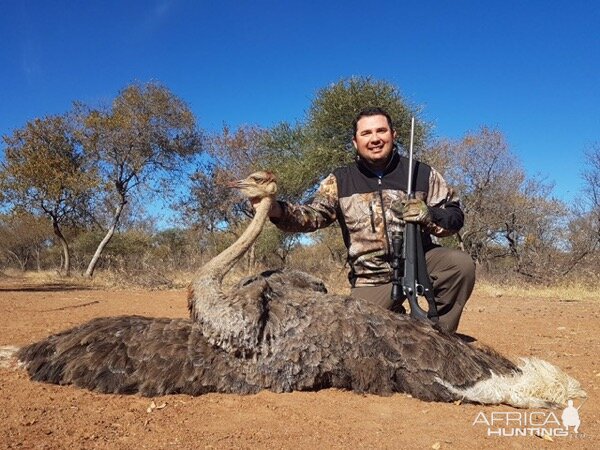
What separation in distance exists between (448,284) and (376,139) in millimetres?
1375

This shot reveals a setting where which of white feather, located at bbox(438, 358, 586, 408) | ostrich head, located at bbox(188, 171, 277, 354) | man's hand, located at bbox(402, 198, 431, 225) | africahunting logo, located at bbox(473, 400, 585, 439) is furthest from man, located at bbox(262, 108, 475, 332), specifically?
africahunting logo, located at bbox(473, 400, 585, 439)

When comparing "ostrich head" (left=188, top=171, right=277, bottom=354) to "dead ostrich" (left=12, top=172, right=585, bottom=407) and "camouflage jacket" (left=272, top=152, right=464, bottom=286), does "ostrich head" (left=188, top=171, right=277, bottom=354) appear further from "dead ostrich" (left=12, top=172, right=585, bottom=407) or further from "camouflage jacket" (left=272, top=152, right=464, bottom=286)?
"camouflage jacket" (left=272, top=152, right=464, bottom=286)

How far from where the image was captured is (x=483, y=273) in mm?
15516

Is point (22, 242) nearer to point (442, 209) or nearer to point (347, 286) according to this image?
point (347, 286)

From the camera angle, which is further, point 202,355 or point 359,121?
point 359,121

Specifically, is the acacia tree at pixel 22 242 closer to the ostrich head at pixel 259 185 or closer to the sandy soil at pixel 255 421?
the ostrich head at pixel 259 185

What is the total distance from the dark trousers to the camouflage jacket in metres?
0.16

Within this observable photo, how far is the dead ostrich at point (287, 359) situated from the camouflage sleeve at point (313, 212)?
1.16 metres

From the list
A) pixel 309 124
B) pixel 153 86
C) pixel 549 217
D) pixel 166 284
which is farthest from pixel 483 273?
pixel 153 86

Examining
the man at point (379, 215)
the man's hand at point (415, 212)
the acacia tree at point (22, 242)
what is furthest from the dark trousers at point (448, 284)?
the acacia tree at point (22, 242)

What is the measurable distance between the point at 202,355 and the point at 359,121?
261 centimetres

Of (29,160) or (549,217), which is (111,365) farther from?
(549,217)

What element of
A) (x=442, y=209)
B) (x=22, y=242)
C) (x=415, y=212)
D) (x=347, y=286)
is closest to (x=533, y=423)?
(x=415, y=212)

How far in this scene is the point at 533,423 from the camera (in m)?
2.97
